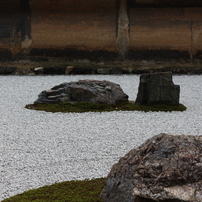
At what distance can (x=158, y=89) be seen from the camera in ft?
23.9

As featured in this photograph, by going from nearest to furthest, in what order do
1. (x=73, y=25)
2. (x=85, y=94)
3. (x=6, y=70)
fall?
(x=85, y=94) < (x=6, y=70) < (x=73, y=25)

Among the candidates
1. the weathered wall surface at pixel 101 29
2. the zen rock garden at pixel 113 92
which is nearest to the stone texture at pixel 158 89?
the zen rock garden at pixel 113 92

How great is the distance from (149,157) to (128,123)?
366 cm

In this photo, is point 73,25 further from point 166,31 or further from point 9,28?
point 166,31

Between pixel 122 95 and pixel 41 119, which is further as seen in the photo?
pixel 122 95

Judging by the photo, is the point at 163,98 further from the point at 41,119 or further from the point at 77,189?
the point at 77,189

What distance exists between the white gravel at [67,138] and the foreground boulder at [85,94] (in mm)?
593

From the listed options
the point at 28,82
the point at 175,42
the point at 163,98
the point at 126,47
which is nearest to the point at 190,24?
the point at 175,42

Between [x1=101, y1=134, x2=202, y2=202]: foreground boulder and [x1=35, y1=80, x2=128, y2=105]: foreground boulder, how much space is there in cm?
489

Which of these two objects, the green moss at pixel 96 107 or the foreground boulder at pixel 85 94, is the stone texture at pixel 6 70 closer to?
the foreground boulder at pixel 85 94

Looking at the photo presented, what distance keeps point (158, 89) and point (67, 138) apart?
2.74 m

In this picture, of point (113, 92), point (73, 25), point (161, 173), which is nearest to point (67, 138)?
point (113, 92)

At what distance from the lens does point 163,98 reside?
739cm

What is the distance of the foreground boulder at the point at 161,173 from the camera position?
2197 millimetres
